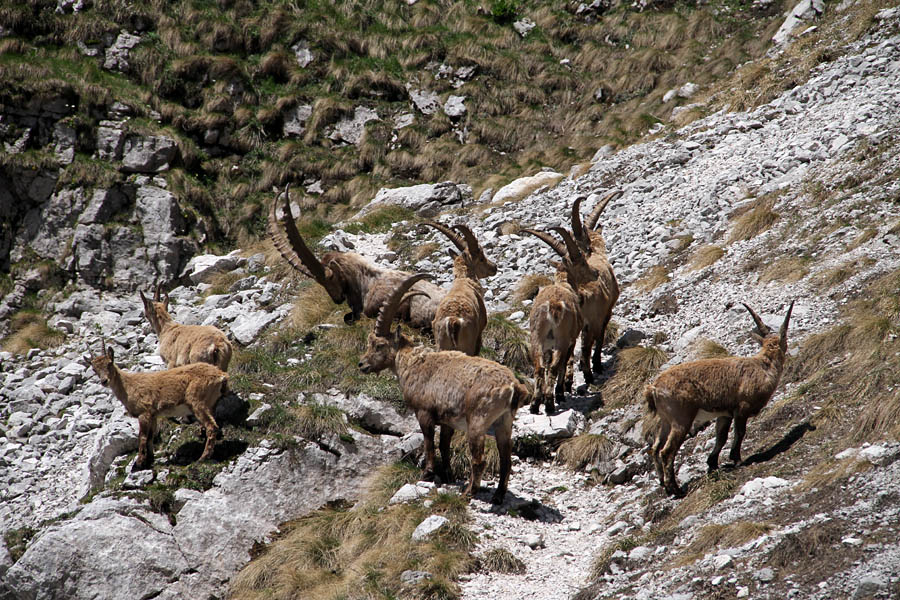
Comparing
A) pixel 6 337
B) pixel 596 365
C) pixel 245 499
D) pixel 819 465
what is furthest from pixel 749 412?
pixel 6 337

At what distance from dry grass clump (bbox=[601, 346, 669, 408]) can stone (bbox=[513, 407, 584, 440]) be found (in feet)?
2.19

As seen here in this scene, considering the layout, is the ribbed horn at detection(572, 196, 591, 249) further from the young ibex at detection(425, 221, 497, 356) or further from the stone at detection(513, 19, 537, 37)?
the stone at detection(513, 19, 537, 37)

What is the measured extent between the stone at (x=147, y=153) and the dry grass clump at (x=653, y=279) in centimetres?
1341

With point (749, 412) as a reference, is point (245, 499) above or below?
below

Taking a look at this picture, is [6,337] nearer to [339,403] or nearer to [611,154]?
[339,403]

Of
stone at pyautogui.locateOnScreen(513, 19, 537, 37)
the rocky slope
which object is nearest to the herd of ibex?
the rocky slope

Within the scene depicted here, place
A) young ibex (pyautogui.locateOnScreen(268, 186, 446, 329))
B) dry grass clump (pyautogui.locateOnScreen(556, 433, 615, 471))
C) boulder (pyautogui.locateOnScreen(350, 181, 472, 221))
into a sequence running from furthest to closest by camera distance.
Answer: boulder (pyautogui.locateOnScreen(350, 181, 472, 221)) → young ibex (pyautogui.locateOnScreen(268, 186, 446, 329)) → dry grass clump (pyautogui.locateOnScreen(556, 433, 615, 471))

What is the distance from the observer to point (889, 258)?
10562mm

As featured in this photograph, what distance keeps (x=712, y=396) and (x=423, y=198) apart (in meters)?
13.4

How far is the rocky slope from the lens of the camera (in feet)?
21.5

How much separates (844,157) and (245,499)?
11643mm

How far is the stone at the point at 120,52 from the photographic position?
22.8 m

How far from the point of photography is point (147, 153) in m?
20.7

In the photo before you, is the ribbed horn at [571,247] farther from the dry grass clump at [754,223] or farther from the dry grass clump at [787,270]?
the dry grass clump at [754,223]
